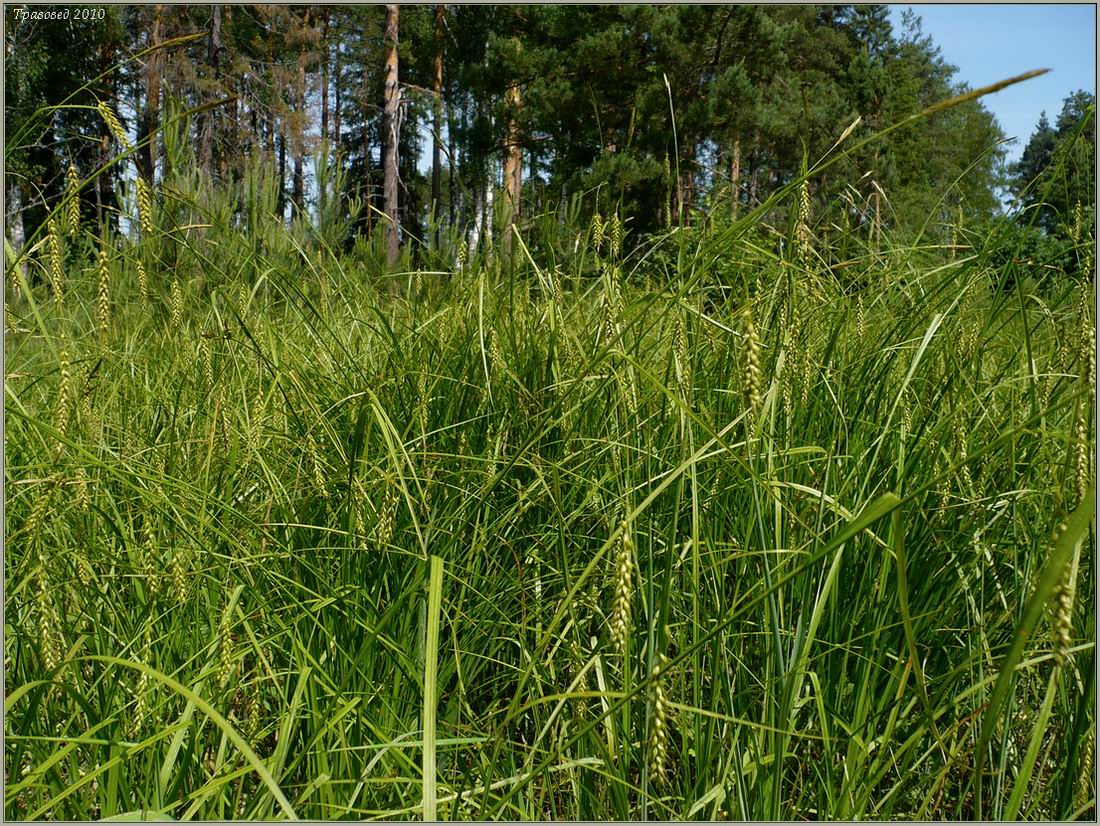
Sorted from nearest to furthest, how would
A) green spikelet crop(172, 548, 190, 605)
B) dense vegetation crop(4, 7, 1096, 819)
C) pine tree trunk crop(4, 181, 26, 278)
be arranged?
dense vegetation crop(4, 7, 1096, 819)
green spikelet crop(172, 548, 190, 605)
pine tree trunk crop(4, 181, 26, 278)

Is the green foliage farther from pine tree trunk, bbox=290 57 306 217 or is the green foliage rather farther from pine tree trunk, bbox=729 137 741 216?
pine tree trunk, bbox=290 57 306 217

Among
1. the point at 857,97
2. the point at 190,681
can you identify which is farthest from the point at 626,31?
the point at 190,681

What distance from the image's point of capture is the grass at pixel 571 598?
1.17m

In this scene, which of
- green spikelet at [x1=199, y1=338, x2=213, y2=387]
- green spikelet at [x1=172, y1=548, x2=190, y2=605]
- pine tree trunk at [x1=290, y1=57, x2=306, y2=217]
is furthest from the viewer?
pine tree trunk at [x1=290, y1=57, x2=306, y2=217]

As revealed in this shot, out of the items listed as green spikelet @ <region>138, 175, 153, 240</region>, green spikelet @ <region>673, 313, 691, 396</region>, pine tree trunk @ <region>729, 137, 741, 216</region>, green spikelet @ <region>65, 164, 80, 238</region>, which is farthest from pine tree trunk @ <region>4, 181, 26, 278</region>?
pine tree trunk @ <region>729, 137, 741, 216</region>

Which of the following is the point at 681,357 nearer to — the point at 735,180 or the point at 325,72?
the point at 735,180

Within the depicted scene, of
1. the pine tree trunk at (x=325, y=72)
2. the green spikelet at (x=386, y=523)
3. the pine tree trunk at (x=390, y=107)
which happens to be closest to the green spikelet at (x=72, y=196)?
the green spikelet at (x=386, y=523)

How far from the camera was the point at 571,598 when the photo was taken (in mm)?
962

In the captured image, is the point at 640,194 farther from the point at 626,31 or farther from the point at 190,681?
the point at 190,681

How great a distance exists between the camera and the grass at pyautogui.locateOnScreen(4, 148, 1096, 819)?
3.84ft

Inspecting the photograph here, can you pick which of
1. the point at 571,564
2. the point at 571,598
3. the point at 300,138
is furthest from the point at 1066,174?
the point at 300,138

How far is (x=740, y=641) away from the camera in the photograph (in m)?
1.44

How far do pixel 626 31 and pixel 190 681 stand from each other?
14193mm

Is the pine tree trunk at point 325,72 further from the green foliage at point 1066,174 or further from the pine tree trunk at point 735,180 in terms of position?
the green foliage at point 1066,174
